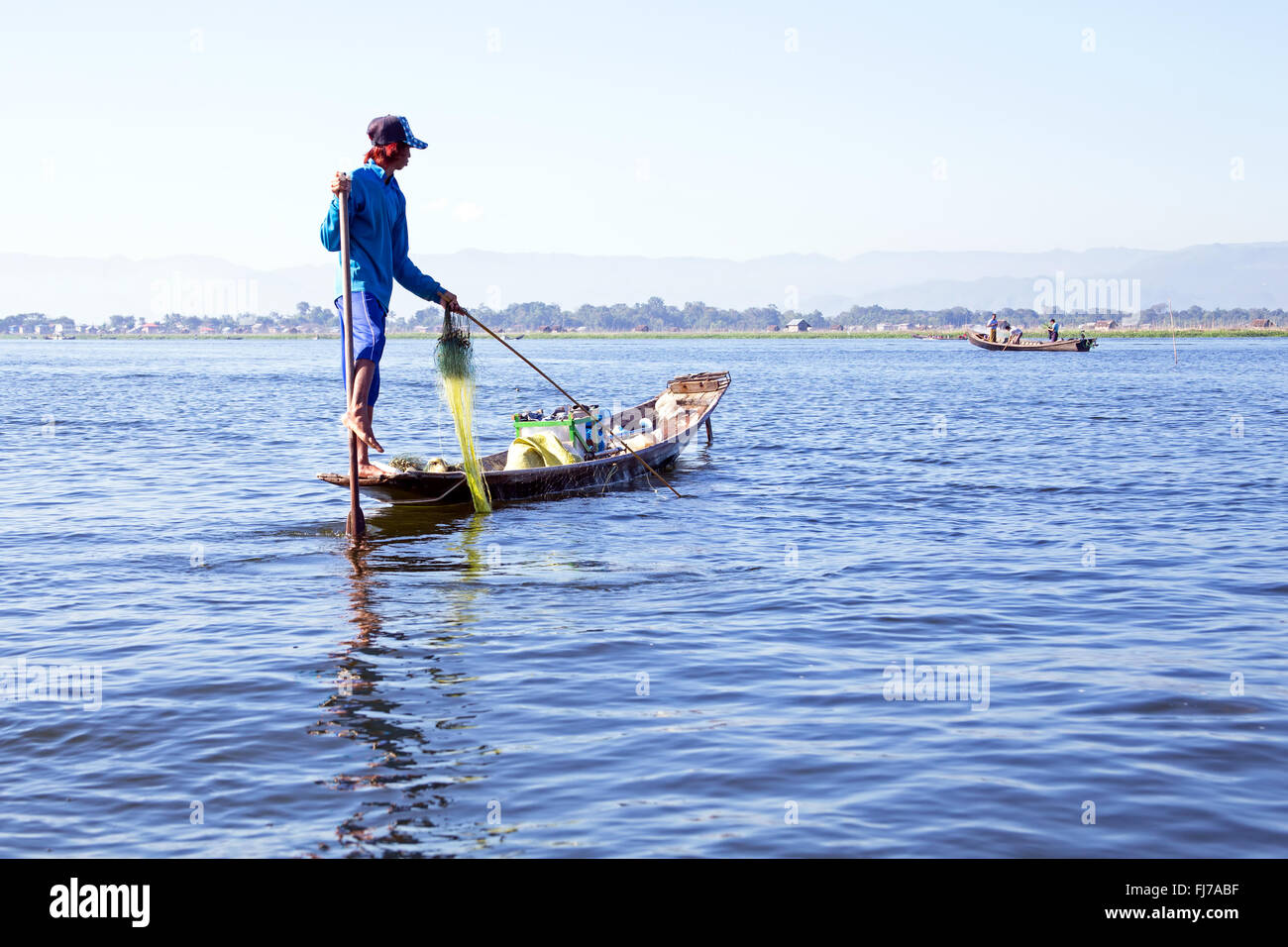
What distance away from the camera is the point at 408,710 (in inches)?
291

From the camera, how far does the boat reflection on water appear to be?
5.63 meters

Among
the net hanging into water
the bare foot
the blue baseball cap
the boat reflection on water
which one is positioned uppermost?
the blue baseball cap

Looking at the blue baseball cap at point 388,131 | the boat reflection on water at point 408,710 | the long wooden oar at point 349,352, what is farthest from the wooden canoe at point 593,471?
the blue baseball cap at point 388,131

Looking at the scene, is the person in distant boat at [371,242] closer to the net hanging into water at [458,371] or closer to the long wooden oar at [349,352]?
the long wooden oar at [349,352]

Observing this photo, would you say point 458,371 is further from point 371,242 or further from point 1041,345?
point 1041,345

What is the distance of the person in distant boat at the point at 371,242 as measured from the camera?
39.5 feet

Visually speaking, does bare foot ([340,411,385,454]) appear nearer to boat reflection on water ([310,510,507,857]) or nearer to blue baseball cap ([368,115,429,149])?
boat reflection on water ([310,510,507,857])

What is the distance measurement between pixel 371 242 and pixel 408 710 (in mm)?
6313

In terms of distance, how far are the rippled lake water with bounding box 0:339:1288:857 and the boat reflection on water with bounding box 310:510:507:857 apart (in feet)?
0.09

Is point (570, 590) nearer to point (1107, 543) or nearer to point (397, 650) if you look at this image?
point (397, 650)

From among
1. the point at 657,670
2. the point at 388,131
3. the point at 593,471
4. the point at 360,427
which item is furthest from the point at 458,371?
the point at 657,670

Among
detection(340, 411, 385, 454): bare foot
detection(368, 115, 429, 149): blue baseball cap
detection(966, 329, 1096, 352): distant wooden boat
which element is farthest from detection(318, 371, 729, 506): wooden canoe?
detection(966, 329, 1096, 352): distant wooden boat

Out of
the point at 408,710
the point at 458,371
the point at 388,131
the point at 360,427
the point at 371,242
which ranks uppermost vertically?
the point at 388,131

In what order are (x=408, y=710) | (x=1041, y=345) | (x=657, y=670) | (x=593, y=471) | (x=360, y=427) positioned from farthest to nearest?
(x=1041, y=345) < (x=593, y=471) < (x=360, y=427) < (x=657, y=670) < (x=408, y=710)
